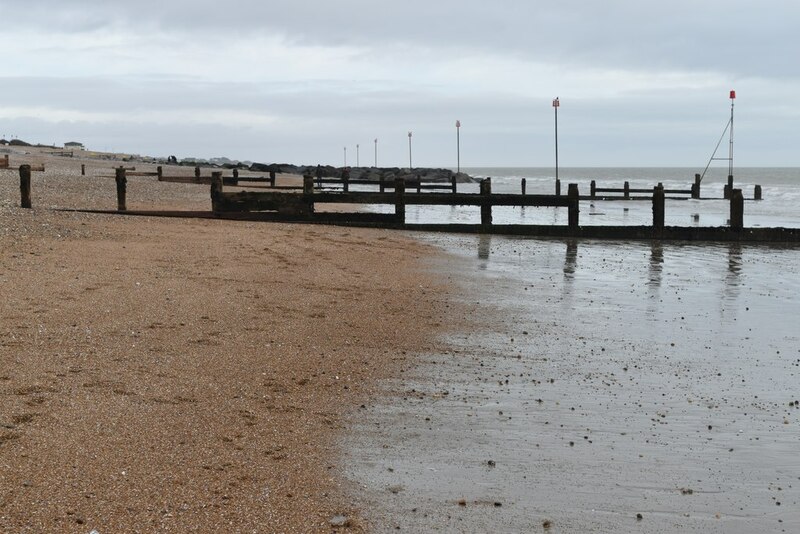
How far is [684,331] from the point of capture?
9.30 metres

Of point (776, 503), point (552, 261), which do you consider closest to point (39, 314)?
point (776, 503)

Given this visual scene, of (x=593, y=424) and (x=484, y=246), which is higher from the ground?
(x=484, y=246)

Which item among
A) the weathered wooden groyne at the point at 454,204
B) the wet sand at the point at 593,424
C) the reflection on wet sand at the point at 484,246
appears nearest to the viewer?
the wet sand at the point at 593,424

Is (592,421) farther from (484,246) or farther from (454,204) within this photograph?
(454,204)

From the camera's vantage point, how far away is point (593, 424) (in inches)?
230

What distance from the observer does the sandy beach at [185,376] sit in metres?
4.26

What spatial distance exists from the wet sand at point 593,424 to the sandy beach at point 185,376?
398mm

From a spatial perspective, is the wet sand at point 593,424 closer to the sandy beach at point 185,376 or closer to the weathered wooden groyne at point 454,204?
the sandy beach at point 185,376

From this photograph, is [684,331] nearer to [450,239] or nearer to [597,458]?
[597,458]

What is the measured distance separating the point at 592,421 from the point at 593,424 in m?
0.07

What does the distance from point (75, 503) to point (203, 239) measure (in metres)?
11.3

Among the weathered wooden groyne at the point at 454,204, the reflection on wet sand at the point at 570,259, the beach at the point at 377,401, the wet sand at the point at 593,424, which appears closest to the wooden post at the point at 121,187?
the weathered wooden groyne at the point at 454,204

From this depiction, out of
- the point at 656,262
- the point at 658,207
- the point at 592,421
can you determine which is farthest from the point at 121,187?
the point at 592,421

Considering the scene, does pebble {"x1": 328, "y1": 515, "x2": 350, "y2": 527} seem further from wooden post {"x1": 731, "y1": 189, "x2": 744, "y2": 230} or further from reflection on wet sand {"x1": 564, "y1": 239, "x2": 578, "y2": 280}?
wooden post {"x1": 731, "y1": 189, "x2": 744, "y2": 230}
